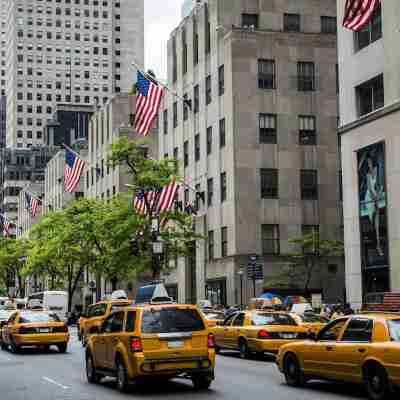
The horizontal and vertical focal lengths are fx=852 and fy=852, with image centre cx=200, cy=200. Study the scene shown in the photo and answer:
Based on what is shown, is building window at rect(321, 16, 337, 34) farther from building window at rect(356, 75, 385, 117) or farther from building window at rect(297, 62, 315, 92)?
building window at rect(356, 75, 385, 117)

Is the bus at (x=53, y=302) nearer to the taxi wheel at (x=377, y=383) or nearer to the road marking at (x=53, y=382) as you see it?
the road marking at (x=53, y=382)

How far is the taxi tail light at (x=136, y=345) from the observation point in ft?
54.9

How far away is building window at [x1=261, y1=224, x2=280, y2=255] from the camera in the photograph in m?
55.5

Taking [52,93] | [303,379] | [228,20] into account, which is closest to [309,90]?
[228,20]

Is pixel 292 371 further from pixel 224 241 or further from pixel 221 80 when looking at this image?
pixel 221 80

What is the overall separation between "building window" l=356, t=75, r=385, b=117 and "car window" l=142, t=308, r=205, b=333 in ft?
79.5

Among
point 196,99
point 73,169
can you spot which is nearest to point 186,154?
point 196,99

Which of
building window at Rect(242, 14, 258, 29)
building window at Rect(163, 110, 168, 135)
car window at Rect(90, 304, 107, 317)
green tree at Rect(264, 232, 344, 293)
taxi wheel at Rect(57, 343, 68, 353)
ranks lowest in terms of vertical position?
taxi wheel at Rect(57, 343, 68, 353)

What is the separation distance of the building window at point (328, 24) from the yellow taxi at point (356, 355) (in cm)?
4649

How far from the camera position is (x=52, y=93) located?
18750 cm

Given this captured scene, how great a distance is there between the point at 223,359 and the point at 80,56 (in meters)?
169

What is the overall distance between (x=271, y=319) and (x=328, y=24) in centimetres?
3994

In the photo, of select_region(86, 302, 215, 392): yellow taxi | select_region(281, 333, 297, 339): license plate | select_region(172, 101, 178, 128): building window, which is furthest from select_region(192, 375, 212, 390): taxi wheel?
select_region(172, 101, 178, 128): building window

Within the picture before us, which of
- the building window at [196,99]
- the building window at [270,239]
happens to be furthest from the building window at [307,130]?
the building window at [196,99]
